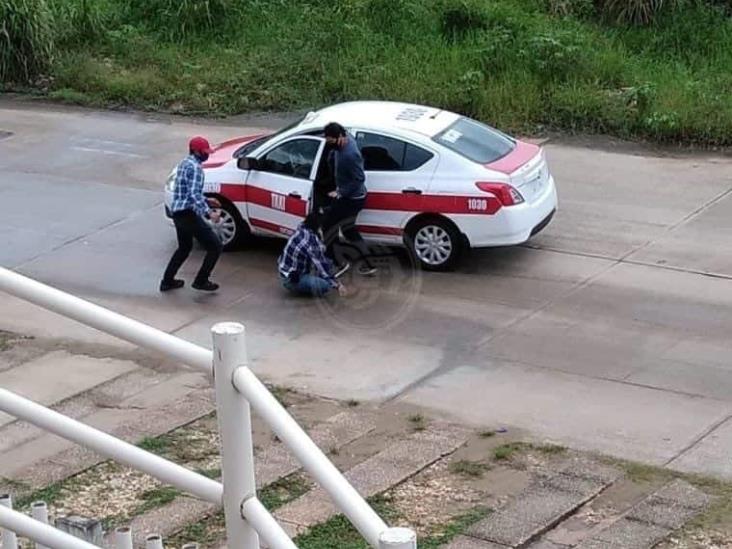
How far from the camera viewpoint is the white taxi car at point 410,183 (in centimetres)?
1391

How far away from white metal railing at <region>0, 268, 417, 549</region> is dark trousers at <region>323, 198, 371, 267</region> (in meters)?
10.3

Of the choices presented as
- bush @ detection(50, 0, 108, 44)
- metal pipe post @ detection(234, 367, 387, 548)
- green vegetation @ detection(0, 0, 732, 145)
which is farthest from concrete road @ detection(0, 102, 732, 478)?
metal pipe post @ detection(234, 367, 387, 548)

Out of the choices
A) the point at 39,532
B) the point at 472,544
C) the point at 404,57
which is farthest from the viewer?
the point at 404,57

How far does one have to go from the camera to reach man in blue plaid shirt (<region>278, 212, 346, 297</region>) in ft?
44.1

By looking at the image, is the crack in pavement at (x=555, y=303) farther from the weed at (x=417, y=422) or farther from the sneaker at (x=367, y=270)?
the sneaker at (x=367, y=270)

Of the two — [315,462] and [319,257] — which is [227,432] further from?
[319,257]

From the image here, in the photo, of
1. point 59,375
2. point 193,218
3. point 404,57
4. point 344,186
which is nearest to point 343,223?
point 344,186

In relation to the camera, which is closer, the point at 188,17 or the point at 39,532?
the point at 39,532

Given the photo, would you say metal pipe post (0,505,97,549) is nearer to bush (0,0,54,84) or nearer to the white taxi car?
the white taxi car

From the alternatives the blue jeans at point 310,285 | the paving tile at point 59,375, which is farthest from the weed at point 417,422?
the blue jeans at point 310,285

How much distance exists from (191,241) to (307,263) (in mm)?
1214

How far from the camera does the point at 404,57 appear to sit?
74.1ft

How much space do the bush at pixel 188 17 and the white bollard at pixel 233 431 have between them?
22602 mm

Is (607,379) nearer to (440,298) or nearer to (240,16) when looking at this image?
(440,298)
